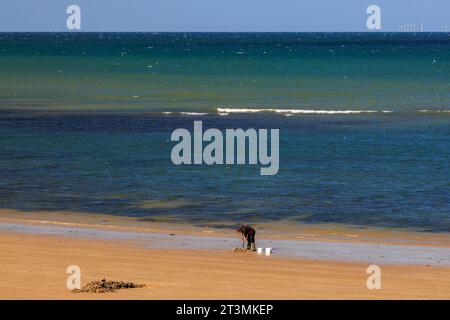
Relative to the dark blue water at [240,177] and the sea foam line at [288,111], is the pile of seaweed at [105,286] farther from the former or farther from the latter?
the sea foam line at [288,111]

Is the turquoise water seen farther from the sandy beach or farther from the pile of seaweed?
the pile of seaweed

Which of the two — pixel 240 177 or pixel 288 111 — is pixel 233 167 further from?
pixel 288 111

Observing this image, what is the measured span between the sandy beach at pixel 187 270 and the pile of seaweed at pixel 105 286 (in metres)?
0.18

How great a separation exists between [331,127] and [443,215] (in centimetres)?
2208

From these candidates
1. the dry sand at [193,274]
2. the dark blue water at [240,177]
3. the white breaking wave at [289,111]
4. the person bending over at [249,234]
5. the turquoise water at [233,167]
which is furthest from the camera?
the white breaking wave at [289,111]

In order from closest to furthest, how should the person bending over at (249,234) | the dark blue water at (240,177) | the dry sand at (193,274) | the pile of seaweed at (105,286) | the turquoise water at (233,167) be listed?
the pile of seaweed at (105,286)
the dry sand at (193,274)
the person bending over at (249,234)
the dark blue water at (240,177)
the turquoise water at (233,167)

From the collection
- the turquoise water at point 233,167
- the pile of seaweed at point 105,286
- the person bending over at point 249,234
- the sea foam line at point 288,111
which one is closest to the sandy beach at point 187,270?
the pile of seaweed at point 105,286

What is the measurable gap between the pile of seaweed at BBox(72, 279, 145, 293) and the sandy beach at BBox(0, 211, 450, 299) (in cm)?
18

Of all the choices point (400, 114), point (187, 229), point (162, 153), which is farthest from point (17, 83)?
point (187, 229)

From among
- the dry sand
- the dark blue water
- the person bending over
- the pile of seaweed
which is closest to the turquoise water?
the dark blue water

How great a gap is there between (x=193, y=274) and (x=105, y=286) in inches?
82.7

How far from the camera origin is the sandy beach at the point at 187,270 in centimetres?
1568

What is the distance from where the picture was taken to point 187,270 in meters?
17.7

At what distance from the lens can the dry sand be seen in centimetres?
1561
